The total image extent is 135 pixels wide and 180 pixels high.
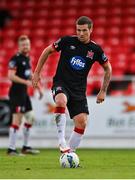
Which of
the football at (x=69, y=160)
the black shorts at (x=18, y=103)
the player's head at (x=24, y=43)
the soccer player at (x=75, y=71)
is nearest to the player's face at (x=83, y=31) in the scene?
the soccer player at (x=75, y=71)

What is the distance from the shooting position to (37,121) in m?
17.8

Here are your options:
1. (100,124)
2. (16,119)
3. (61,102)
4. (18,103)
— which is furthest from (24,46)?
(100,124)

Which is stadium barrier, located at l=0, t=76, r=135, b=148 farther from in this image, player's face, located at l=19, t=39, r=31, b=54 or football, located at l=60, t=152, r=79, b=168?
football, located at l=60, t=152, r=79, b=168

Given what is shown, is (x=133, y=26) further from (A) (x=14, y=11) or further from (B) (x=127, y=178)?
(B) (x=127, y=178)

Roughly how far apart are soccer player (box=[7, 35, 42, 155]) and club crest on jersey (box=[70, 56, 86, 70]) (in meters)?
3.04

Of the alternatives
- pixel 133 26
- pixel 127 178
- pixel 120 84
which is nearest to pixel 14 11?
pixel 133 26

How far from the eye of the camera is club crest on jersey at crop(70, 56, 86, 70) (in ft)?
34.5

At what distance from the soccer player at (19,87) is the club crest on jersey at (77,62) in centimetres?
304

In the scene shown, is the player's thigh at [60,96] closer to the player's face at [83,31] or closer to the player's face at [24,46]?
the player's face at [83,31]

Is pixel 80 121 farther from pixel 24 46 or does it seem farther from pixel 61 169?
pixel 24 46

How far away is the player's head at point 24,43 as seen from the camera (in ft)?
44.1

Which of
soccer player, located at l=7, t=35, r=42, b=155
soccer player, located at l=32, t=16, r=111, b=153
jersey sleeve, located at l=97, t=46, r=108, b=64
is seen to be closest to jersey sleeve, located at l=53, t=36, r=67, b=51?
soccer player, located at l=32, t=16, r=111, b=153

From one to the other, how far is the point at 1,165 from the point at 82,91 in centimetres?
163

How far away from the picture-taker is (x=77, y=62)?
1055 cm
